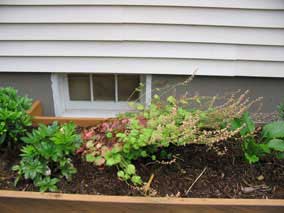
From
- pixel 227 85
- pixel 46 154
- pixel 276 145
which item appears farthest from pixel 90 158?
pixel 227 85

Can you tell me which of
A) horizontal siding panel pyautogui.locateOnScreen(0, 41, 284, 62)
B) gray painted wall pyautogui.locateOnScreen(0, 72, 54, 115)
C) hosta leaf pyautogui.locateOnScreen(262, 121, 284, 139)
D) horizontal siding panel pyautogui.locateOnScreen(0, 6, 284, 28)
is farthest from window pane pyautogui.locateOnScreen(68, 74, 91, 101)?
hosta leaf pyautogui.locateOnScreen(262, 121, 284, 139)

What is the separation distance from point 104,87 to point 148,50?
1.90ft

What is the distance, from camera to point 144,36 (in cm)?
204

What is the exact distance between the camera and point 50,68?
218 centimetres

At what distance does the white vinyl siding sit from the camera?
6.40 ft

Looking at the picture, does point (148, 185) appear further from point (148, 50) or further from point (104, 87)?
point (104, 87)

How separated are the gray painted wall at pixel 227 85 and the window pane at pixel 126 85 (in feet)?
0.73

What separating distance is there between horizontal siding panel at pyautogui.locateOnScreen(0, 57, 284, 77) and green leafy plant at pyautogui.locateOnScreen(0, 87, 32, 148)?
499mm

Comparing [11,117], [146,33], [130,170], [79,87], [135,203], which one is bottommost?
[135,203]

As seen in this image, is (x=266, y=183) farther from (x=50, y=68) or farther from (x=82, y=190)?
(x=50, y=68)

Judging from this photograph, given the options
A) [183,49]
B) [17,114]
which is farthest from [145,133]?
[183,49]

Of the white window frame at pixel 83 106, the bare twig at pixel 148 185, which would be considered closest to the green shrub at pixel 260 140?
the bare twig at pixel 148 185

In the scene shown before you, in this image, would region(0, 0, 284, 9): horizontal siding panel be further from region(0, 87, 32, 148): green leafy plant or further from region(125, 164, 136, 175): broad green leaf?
region(125, 164, 136, 175): broad green leaf

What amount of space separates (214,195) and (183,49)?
1.04 m
